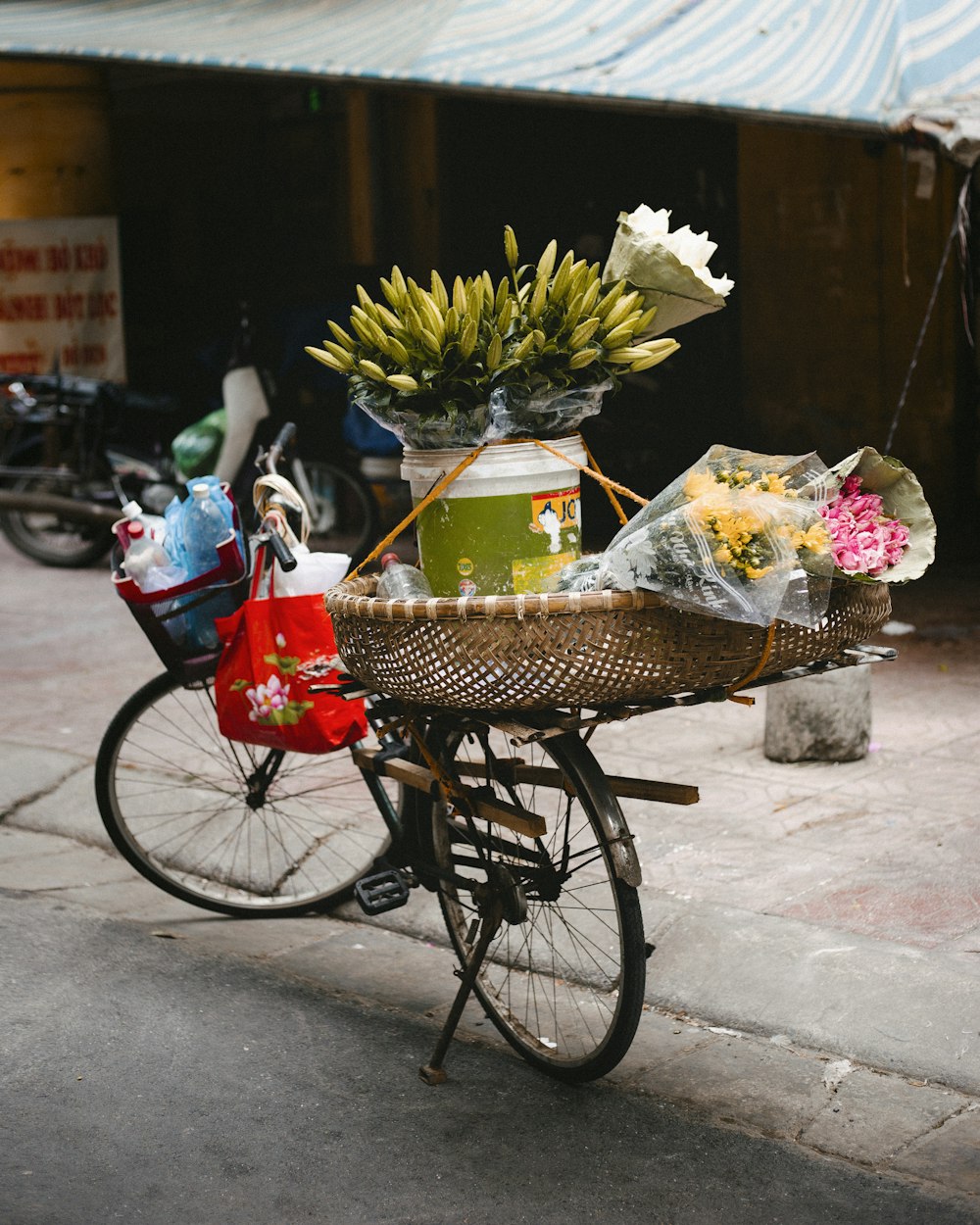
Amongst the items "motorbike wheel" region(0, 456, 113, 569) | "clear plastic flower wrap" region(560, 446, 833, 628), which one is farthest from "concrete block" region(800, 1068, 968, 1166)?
"motorbike wheel" region(0, 456, 113, 569)

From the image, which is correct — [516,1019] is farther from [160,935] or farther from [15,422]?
[15,422]

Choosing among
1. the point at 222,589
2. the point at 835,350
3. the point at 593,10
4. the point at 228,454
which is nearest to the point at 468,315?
the point at 222,589

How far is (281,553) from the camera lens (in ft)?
13.1

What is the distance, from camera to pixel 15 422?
10266mm

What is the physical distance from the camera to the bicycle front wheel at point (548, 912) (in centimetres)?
333

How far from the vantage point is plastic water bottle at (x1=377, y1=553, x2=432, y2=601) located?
135 inches

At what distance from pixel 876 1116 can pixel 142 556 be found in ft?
7.35

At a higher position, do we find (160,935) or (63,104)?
(63,104)

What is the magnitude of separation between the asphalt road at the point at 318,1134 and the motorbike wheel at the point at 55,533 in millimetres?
6297

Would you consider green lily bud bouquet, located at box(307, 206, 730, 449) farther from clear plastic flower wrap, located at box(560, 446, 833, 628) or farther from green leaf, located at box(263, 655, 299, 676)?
green leaf, located at box(263, 655, 299, 676)

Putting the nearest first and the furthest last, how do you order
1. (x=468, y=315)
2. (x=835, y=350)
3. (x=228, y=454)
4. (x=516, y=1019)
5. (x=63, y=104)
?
(x=468, y=315) → (x=516, y=1019) → (x=228, y=454) → (x=835, y=350) → (x=63, y=104)

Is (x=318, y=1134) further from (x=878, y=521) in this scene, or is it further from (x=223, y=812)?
(x=223, y=812)

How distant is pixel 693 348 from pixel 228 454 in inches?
134

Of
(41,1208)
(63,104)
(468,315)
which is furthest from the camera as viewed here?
(63,104)
